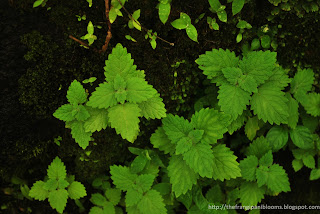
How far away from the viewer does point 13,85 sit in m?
2.19

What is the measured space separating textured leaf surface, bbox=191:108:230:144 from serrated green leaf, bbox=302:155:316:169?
1.19m

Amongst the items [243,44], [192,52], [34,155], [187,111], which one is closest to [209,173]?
[187,111]

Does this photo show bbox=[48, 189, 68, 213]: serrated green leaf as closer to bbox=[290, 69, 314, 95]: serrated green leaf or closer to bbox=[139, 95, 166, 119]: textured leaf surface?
bbox=[139, 95, 166, 119]: textured leaf surface

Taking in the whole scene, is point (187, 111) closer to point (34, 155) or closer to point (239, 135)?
point (239, 135)

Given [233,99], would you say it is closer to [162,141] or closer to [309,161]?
[162,141]

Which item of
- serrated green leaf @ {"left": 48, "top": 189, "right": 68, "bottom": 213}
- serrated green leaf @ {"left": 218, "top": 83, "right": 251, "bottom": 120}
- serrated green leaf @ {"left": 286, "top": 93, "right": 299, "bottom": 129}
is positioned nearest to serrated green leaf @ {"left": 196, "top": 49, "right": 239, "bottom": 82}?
serrated green leaf @ {"left": 218, "top": 83, "right": 251, "bottom": 120}

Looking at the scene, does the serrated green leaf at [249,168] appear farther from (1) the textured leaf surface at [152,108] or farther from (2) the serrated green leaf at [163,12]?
(2) the serrated green leaf at [163,12]

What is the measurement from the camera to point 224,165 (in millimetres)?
2273

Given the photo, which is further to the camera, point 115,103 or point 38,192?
point 38,192

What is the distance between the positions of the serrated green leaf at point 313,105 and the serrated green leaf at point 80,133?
201cm

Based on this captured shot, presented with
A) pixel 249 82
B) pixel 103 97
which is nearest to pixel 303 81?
pixel 249 82

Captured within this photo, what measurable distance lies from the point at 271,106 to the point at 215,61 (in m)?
0.58

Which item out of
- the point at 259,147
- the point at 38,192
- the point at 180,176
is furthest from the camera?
the point at 259,147

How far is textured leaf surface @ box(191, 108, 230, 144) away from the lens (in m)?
2.21
